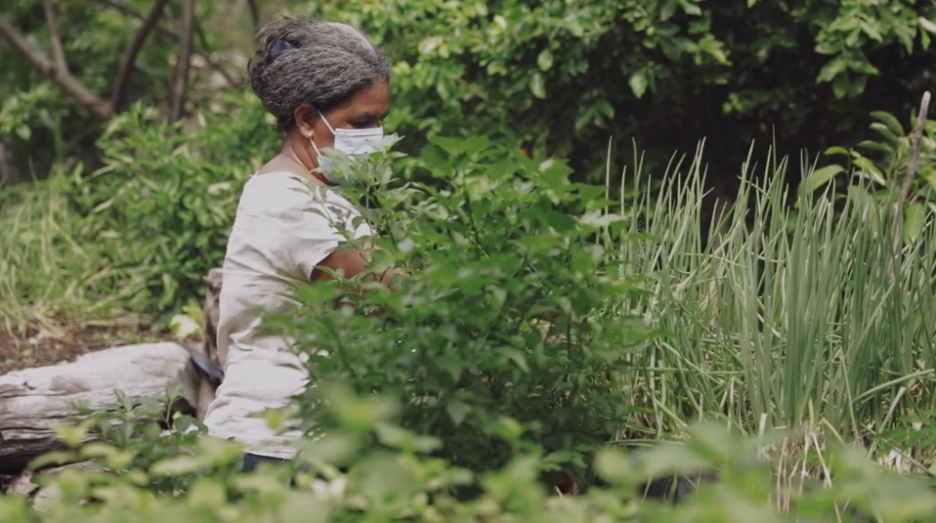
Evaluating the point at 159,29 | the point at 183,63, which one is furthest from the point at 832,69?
the point at 159,29

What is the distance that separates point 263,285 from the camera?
293 centimetres

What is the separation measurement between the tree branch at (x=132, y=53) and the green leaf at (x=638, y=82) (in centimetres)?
302

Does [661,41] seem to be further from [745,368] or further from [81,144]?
[81,144]

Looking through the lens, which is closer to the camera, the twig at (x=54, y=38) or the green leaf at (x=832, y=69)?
the green leaf at (x=832, y=69)

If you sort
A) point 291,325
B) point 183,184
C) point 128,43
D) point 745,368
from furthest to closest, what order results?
point 128,43
point 183,184
point 745,368
point 291,325

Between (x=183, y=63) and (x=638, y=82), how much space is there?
3.15 meters

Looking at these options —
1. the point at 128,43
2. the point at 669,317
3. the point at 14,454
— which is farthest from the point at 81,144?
the point at 669,317

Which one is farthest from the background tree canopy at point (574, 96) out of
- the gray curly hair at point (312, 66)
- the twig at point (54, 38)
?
the gray curly hair at point (312, 66)

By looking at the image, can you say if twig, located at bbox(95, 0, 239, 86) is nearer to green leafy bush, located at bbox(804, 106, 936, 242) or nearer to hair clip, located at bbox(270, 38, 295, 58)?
hair clip, located at bbox(270, 38, 295, 58)

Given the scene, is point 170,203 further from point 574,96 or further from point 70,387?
point 574,96

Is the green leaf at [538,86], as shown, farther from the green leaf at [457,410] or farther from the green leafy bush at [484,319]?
the green leaf at [457,410]

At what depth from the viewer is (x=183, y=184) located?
224 inches

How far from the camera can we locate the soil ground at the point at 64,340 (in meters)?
5.29

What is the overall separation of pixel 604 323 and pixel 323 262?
0.75 metres
